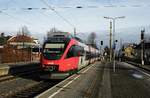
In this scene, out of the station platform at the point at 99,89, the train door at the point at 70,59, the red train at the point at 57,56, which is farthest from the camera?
the train door at the point at 70,59

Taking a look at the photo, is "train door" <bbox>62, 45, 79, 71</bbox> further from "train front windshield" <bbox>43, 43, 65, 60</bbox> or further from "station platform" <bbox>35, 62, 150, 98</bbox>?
"station platform" <bbox>35, 62, 150, 98</bbox>

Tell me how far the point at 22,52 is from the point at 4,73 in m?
40.8

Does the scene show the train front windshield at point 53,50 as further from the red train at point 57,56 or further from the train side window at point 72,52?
the train side window at point 72,52

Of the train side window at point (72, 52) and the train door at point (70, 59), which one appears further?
the train side window at point (72, 52)

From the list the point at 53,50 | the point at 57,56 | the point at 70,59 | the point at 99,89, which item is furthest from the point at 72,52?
the point at 99,89

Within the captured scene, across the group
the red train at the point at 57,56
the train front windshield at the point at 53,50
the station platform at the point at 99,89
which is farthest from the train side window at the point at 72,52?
the station platform at the point at 99,89

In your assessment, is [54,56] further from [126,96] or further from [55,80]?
[126,96]

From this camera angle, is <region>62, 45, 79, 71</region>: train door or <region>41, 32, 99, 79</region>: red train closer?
<region>41, 32, 99, 79</region>: red train

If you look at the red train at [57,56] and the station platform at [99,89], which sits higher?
the red train at [57,56]

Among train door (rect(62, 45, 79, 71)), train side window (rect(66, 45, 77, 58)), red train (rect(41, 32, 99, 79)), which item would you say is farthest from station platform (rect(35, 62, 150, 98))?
train side window (rect(66, 45, 77, 58))

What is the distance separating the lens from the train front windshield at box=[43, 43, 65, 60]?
24219 mm

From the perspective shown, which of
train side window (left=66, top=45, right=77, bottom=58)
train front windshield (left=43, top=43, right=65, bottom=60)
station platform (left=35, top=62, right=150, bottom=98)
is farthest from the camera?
train side window (left=66, top=45, right=77, bottom=58)

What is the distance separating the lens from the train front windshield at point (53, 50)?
24219mm

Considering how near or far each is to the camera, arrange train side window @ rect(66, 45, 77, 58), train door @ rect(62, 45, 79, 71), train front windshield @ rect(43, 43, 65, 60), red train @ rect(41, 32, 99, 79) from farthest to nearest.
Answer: train side window @ rect(66, 45, 77, 58) < train door @ rect(62, 45, 79, 71) < train front windshield @ rect(43, 43, 65, 60) < red train @ rect(41, 32, 99, 79)
